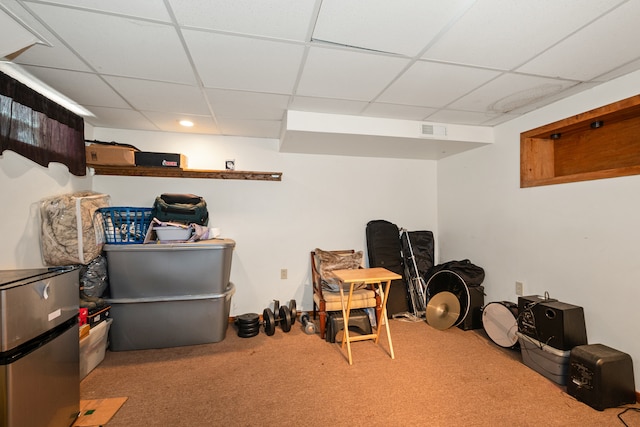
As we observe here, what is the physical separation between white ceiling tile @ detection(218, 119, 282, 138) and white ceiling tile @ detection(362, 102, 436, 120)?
973 millimetres

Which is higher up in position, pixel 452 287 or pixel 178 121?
pixel 178 121

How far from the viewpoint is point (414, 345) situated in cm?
263

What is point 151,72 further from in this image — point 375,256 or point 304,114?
point 375,256

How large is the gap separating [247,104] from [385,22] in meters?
1.41

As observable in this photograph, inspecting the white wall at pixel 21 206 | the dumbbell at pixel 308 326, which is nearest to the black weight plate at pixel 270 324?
the dumbbell at pixel 308 326

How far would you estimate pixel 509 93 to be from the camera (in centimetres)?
219

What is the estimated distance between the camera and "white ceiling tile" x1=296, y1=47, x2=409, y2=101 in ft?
5.49

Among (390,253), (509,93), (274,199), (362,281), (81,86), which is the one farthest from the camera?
(390,253)

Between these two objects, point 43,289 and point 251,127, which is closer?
point 43,289

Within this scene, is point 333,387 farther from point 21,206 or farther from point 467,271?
point 21,206

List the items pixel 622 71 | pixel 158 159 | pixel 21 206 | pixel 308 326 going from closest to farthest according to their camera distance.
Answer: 1. pixel 622 71
2. pixel 21 206
3. pixel 158 159
4. pixel 308 326

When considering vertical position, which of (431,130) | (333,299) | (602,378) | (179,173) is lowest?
(602,378)

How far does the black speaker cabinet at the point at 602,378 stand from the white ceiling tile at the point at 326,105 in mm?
2494

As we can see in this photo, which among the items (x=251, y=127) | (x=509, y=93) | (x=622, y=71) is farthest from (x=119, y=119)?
(x=622, y=71)
